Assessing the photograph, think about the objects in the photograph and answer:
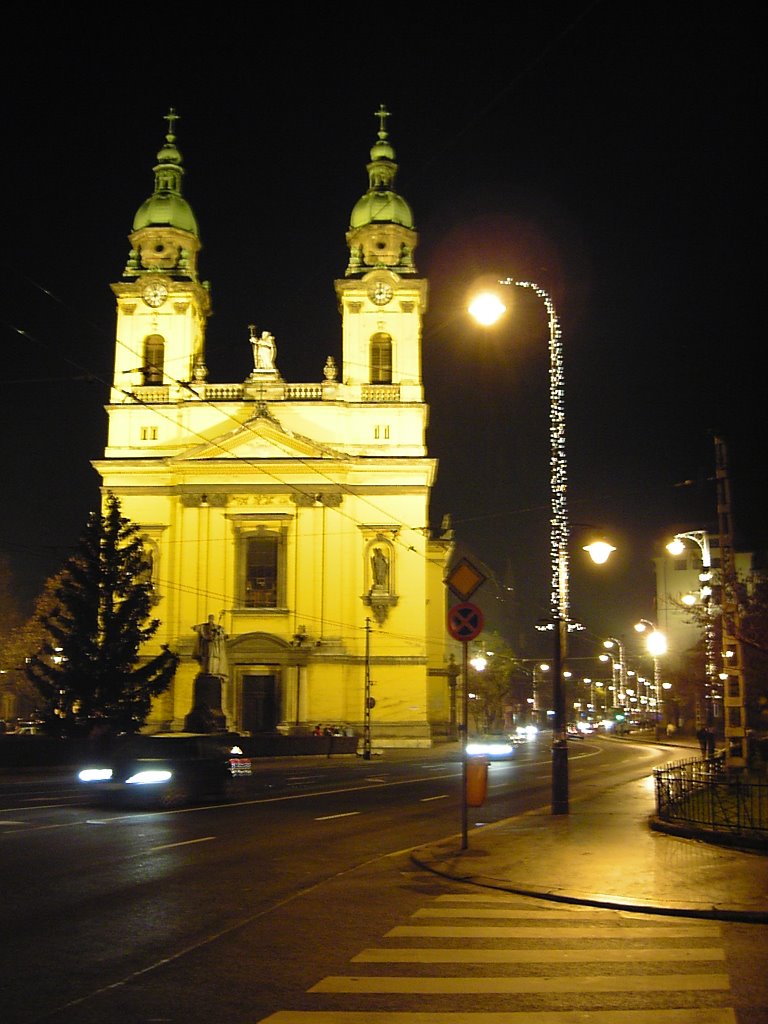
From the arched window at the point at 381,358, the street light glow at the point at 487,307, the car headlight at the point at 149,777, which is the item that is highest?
the arched window at the point at 381,358

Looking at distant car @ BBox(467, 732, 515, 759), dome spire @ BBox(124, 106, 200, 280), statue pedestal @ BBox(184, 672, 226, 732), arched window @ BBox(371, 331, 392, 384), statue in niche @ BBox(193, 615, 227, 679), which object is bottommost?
distant car @ BBox(467, 732, 515, 759)

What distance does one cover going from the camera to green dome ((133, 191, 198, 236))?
63.0 metres

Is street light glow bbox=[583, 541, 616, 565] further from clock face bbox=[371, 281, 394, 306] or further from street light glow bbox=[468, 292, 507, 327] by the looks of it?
clock face bbox=[371, 281, 394, 306]

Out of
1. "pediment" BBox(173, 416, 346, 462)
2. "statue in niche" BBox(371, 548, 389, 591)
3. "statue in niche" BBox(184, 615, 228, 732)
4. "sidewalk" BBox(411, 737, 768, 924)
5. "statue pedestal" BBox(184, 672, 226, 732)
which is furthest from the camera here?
"pediment" BBox(173, 416, 346, 462)

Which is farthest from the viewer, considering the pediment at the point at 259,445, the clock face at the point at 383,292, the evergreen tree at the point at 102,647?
the clock face at the point at 383,292

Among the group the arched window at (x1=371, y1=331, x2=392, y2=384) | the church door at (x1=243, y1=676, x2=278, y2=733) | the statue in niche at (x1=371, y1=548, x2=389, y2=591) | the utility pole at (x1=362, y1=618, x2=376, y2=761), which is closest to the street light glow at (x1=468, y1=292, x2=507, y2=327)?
the utility pole at (x1=362, y1=618, x2=376, y2=761)

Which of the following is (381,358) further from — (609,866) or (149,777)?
(609,866)

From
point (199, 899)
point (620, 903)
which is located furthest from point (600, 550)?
point (199, 899)

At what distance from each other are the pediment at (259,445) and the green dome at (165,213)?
42.2 ft

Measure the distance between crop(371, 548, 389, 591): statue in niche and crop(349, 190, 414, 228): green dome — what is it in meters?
18.2

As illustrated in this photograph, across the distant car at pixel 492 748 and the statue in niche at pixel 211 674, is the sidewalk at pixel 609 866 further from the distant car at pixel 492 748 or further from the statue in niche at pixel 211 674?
the statue in niche at pixel 211 674

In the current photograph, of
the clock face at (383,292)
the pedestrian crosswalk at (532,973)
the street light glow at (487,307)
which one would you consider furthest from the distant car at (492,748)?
the pedestrian crosswalk at (532,973)

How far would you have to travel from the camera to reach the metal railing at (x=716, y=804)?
15.5m

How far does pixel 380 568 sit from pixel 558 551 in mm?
37309
